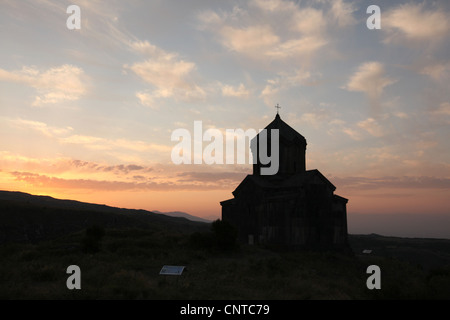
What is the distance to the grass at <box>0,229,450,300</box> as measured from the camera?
13.6 m

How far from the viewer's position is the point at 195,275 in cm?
1833

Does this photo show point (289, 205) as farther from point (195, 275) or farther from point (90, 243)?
point (90, 243)

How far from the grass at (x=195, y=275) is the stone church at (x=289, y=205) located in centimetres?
222

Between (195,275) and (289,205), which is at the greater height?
(289,205)

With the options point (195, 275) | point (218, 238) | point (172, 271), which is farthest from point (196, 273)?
point (218, 238)

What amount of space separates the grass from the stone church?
2218 mm

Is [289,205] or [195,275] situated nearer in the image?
[195,275]

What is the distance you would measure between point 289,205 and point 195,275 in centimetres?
1352

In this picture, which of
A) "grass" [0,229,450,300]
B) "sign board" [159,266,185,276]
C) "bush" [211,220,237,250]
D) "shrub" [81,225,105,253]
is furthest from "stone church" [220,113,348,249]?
"sign board" [159,266,185,276]

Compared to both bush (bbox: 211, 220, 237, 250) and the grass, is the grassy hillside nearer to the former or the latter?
the grass

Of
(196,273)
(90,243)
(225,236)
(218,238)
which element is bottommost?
(196,273)

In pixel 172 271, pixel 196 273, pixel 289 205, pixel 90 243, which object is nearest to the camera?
pixel 172 271
